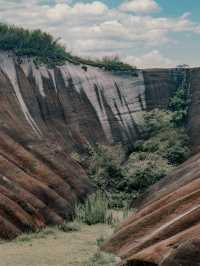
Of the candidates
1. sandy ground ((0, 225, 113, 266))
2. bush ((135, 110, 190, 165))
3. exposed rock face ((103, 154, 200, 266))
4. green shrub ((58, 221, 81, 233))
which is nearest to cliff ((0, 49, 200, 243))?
green shrub ((58, 221, 81, 233))

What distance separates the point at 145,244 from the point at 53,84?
43.1m

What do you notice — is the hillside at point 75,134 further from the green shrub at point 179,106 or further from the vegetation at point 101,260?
the vegetation at point 101,260

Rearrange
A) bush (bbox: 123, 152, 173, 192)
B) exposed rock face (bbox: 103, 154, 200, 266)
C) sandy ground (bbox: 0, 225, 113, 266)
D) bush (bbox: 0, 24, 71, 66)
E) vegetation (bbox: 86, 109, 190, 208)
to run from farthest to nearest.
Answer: bush (bbox: 0, 24, 71, 66), bush (bbox: 123, 152, 173, 192), vegetation (bbox: 86, 109, 190, 208), sandy ground (bbox: 0, 225, 113, 266), exposed rock face (bbox: 103, 154, 200, 266)

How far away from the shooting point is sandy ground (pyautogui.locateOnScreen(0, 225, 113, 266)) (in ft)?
90.4

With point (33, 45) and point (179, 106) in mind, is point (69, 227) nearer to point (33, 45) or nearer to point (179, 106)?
point (33, 45)

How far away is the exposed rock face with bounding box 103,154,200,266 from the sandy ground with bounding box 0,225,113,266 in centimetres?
191

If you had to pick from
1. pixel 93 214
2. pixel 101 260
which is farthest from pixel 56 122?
pixel 101 260

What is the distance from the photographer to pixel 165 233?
24.6 m

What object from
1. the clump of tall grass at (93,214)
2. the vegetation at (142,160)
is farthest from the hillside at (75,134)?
the vegetation at (142,160)

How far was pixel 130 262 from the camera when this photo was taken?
72.7 feet

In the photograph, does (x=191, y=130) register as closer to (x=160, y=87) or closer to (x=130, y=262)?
(x=160, y=87)

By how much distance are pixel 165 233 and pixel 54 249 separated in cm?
855

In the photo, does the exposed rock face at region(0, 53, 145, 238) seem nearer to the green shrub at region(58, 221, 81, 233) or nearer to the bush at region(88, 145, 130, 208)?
the green shrub at region(58, 221, 81, 233)

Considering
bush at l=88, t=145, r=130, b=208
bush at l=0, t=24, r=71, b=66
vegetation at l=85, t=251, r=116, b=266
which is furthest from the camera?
Answer: bush at l=0, t=24, r=71, b=66
